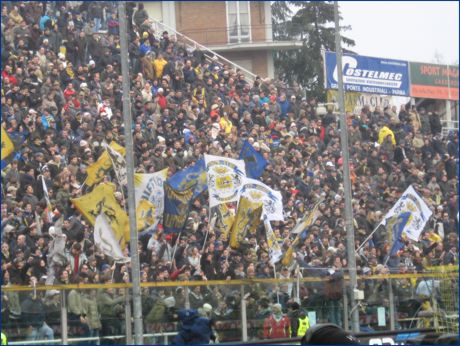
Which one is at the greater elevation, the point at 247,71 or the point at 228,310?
the point at 247,71

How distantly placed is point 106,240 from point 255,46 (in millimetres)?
7460

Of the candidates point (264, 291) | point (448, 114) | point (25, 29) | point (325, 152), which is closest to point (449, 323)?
point (264, 291)

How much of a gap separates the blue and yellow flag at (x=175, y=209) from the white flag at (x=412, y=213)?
14.5 ft

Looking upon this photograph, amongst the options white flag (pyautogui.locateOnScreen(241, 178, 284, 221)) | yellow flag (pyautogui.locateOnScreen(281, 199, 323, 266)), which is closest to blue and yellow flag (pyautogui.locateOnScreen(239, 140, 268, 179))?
white flag (pyautogui.locateOnScreen(241, 178, 284, 221))

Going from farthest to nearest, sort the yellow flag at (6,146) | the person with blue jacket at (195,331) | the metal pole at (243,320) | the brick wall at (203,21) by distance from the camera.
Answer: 1. the brick wall at (203,21)
2. the yellow flag at (6,146)
3. the metal pole at (243,320)
4. the person with blue jacket at (195,331)

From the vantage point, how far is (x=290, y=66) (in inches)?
880

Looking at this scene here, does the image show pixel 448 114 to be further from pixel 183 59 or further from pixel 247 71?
pixel 183 59

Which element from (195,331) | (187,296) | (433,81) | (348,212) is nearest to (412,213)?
(348,212)

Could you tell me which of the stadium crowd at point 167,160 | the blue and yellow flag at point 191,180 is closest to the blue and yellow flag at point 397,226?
the stadium crowd at point 167,160

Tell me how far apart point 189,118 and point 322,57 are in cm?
385

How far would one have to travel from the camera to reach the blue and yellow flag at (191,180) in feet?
59.0

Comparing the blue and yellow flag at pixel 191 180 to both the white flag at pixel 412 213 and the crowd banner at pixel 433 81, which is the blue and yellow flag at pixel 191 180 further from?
the crowd banner at pixel 433 81

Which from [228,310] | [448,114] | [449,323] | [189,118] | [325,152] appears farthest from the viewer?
[448,114]

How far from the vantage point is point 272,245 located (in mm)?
18438
